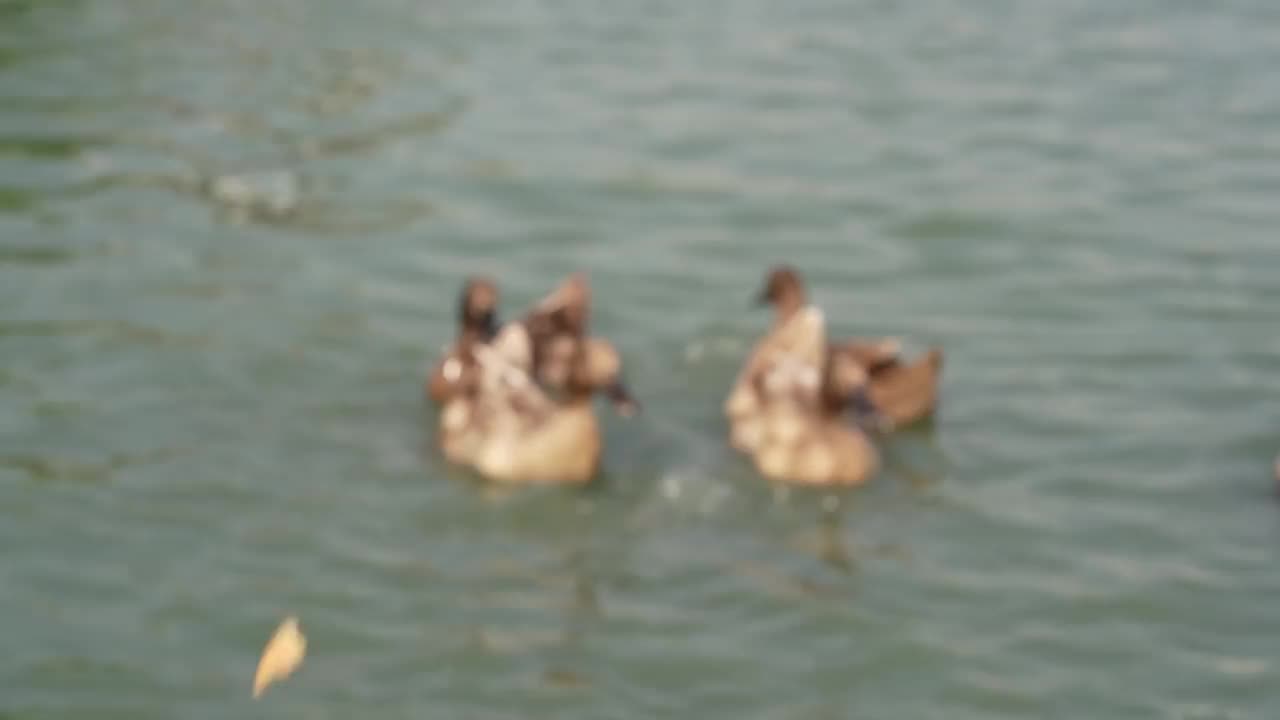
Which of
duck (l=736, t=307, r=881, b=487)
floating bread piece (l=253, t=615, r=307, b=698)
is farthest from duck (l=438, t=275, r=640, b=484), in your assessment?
floating bread piece (l=253, t=615, r=307, b=698)

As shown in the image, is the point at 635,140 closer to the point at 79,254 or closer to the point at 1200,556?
the point at 79,254

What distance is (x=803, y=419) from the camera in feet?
36.1

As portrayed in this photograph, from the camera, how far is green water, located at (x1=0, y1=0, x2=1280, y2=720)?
9.45 m

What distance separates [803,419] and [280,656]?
293 cm

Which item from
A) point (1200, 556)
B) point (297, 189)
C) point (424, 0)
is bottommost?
point (1200, 556)

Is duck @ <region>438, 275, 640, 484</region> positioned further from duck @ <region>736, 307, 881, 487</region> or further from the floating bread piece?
the floating bread piece

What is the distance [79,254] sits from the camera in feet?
44.9

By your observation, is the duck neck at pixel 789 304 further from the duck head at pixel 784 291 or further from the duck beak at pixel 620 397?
the duck beak at pixel 620 397

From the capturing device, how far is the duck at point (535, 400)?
35.6 feet

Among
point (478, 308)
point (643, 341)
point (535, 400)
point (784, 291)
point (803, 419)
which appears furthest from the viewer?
point (643, 341)

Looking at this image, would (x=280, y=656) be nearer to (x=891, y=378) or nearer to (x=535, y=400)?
(x=535, y=400)

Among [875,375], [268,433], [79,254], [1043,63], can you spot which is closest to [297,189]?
[79,254]

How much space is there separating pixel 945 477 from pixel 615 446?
1608mm

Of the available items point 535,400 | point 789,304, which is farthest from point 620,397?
point 789,304
